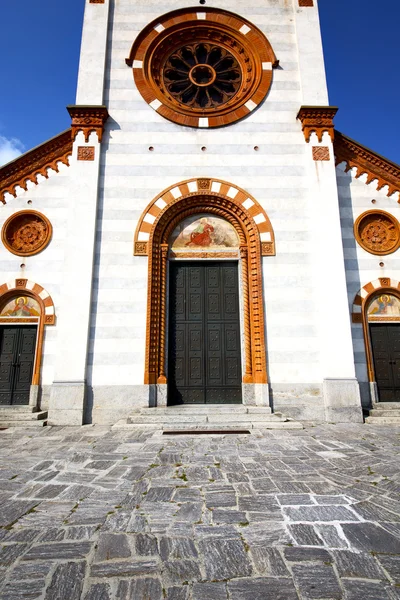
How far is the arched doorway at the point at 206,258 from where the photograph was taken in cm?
866

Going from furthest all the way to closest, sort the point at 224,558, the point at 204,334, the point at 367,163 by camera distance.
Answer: the point at 367,163 → the point at 204,334 → the point at 224,558

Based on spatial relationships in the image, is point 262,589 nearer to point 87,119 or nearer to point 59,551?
point 59,551

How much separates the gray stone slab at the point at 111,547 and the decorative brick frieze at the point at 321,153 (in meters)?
9.89

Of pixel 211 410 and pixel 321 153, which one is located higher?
pixel 321 153

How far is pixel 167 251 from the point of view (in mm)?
9477

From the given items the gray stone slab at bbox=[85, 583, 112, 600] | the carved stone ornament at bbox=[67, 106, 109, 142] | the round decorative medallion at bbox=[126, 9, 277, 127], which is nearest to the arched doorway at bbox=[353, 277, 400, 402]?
the round decorative medallion at bbox=[126, 9, 277, 127]

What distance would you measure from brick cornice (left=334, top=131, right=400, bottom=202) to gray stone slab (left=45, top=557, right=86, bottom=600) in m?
11.1

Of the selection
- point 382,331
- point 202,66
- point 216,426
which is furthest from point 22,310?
point 382,331

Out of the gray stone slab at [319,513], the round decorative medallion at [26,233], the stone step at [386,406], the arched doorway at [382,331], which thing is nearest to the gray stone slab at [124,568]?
the gray stone slab at [319,513]

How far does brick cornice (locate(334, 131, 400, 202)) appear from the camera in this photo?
10.1 m

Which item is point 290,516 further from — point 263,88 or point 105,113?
point 263,88

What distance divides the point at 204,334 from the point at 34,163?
702cm

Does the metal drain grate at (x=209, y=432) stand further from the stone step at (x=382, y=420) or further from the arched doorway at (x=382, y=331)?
the arched doorway at (x=382, y=331)

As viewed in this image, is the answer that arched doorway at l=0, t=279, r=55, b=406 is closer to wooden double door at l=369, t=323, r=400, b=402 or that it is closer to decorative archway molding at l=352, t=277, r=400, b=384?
decorative archway molding at l=352, t=277, r=400, b=384
